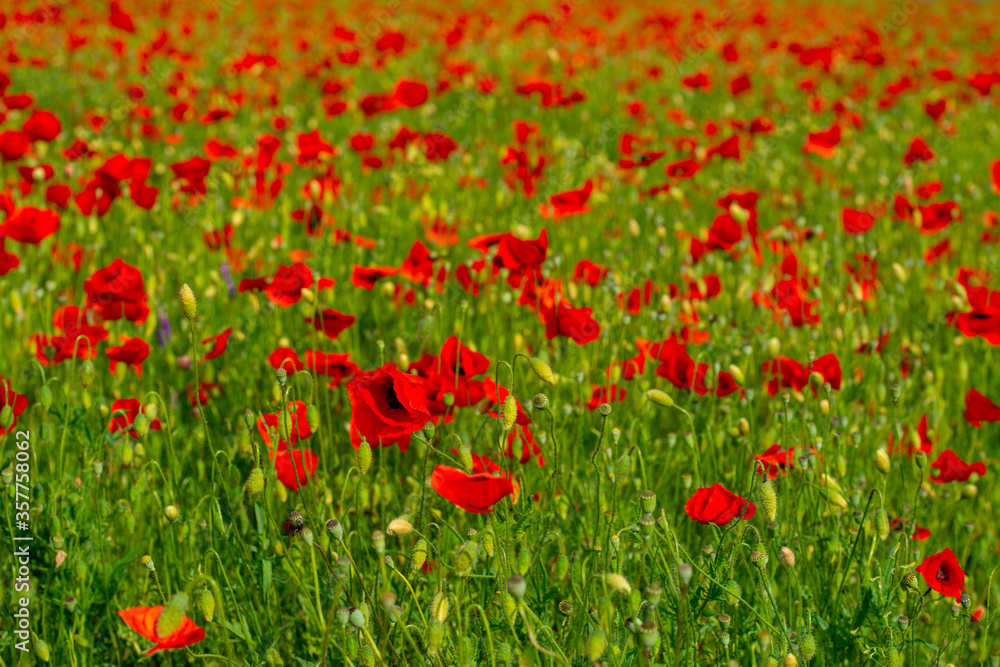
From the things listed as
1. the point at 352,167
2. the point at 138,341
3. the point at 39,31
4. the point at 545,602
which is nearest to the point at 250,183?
the point at 352,167

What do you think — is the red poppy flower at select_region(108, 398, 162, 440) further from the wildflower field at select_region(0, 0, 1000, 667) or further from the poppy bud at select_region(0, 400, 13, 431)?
the poppy bud at select_region(0, 400, 13, 431)

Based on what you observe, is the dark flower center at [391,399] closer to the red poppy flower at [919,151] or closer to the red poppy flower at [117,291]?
the red poppy flower at [117,291]

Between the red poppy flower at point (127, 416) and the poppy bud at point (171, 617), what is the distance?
2.75 feet

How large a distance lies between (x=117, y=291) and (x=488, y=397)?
1.11 metres

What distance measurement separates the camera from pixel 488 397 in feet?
6.07

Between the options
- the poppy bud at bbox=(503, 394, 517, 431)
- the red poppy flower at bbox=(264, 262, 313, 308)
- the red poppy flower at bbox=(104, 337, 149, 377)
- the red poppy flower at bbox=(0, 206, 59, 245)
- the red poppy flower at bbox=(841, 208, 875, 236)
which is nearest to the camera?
the poppy bud at bbox=(503, 394, 517, 431)

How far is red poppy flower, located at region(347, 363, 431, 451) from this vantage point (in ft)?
4.60

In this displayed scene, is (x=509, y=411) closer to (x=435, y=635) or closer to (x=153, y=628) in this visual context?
(x=435, y=635)

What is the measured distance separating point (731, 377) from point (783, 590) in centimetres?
52

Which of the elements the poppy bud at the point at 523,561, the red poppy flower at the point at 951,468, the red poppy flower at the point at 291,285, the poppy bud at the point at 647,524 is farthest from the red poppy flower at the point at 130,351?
the red poppy flower at the point at 951,468

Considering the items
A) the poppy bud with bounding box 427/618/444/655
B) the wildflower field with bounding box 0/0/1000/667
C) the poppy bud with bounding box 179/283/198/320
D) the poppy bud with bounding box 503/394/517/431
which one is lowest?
the wildflower field with bounding box 0/0/1000/667

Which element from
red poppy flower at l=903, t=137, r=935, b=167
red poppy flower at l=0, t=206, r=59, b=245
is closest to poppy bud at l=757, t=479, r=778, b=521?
red poppy flower at l=0, t=206, r=59, b=245

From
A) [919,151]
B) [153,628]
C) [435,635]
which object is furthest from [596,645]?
[919,151]

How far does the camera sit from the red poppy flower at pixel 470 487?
128 cm
